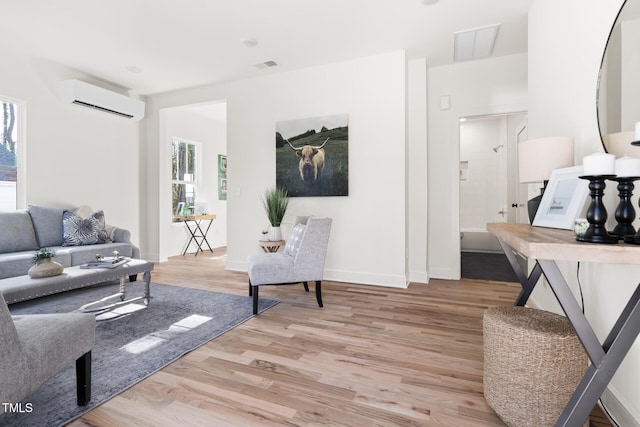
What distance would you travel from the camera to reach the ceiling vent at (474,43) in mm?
3162

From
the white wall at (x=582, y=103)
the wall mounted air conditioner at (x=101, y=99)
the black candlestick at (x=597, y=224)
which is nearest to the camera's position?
the black candlestick at (x=597, y=224)

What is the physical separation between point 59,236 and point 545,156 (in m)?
4.97

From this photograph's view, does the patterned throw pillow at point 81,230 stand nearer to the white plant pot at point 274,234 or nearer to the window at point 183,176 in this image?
the window at point 183,176

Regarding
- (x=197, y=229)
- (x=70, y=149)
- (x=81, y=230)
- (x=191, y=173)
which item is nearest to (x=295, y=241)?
(x=81, y=230)

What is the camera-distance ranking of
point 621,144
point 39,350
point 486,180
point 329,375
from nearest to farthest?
point 39,350 → point 621,144 → point 329,375 → point 486,180

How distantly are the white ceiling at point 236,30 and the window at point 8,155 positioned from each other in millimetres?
764

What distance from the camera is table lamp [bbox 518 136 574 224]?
1731 millimetres

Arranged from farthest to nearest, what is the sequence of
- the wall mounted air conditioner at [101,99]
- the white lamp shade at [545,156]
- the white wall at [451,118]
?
1. the wall mounted air conditioner at [101,99]
2. the white wall at [451,118]
3. the white lamp shade at [545,156]

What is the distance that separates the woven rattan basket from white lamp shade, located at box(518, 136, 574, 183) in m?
0.88

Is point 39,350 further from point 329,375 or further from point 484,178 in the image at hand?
point 484,178

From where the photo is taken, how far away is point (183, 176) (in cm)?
610

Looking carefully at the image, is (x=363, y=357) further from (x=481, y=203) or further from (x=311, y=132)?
(x=481, y=203)

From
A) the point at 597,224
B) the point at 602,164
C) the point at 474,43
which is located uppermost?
the point at 474,43

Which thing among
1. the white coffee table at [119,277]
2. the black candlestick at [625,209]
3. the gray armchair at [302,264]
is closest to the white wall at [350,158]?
the gray armchair at [302,264]
